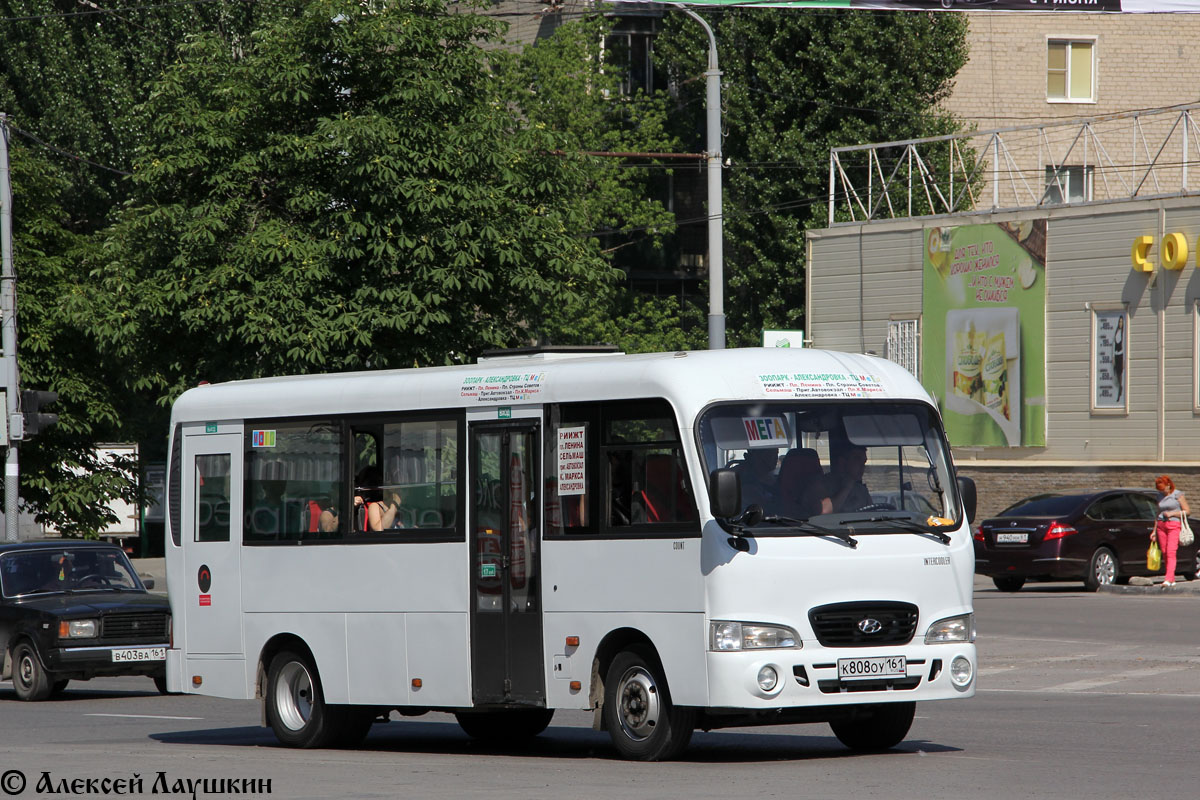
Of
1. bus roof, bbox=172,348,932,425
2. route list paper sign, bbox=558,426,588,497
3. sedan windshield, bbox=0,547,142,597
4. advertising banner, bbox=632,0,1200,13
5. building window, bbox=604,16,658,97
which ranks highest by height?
building window, bbox=604,16,658,97

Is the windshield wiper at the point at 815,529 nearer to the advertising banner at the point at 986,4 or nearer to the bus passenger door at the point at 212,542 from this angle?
the bus passenger door at the point at 212,542

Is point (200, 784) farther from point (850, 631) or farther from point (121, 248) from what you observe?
point (121, 248)

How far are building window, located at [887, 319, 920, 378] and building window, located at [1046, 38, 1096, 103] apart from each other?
1428 cm

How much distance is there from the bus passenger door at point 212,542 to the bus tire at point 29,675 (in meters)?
5.05

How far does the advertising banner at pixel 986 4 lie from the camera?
26.2 meters

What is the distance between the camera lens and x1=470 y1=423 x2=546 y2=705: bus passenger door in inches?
478

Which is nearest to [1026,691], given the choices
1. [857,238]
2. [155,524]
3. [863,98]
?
[857,238]

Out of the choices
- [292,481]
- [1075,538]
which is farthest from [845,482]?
[1075,538]

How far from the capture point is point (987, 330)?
3972 centimetres

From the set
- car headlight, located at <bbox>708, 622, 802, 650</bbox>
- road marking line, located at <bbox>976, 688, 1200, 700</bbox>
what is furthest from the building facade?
car headlight, located at <bbox>708, 622, 802, 650</bbox>

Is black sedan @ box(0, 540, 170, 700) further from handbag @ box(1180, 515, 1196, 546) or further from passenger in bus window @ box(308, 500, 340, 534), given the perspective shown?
handbag @ box(1180, 515, 1196, 546)

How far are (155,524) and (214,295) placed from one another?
97.8 feet

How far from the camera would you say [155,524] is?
53125 millimetres

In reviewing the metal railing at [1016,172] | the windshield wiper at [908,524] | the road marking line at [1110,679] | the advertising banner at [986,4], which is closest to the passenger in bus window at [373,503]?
the windshield wiper at [908,524]
